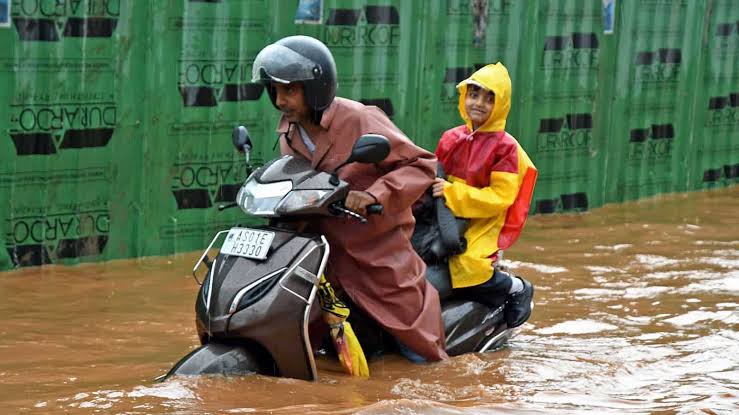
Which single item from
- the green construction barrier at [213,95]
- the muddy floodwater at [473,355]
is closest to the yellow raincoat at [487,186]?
the muddy floodwater at [473,355]

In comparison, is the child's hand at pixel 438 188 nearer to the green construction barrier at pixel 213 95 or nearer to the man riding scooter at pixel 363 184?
the man riding scooter at pixel 363 184

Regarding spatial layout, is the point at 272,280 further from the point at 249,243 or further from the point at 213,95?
the point at 213,95

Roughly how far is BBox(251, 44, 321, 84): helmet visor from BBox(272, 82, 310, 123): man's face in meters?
0.11

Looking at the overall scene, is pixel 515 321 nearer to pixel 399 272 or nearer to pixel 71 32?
pixel 399 272

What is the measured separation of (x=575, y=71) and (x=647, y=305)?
4451 millimetres

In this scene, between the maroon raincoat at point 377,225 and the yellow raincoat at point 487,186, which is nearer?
the maroon raincoat at point 377,225

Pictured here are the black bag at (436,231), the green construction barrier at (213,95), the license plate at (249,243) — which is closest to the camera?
the license plate at (249,243)

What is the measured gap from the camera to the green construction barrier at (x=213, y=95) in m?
8.27

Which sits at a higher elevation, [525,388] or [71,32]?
[71,32]

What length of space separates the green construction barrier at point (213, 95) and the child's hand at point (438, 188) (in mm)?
3050

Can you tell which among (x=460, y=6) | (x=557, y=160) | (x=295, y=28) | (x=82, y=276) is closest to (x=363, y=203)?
(x=82, y=276)

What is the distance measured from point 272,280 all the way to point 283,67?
2.86 ft

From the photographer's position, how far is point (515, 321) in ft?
21.6

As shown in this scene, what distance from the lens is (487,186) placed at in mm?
6395
